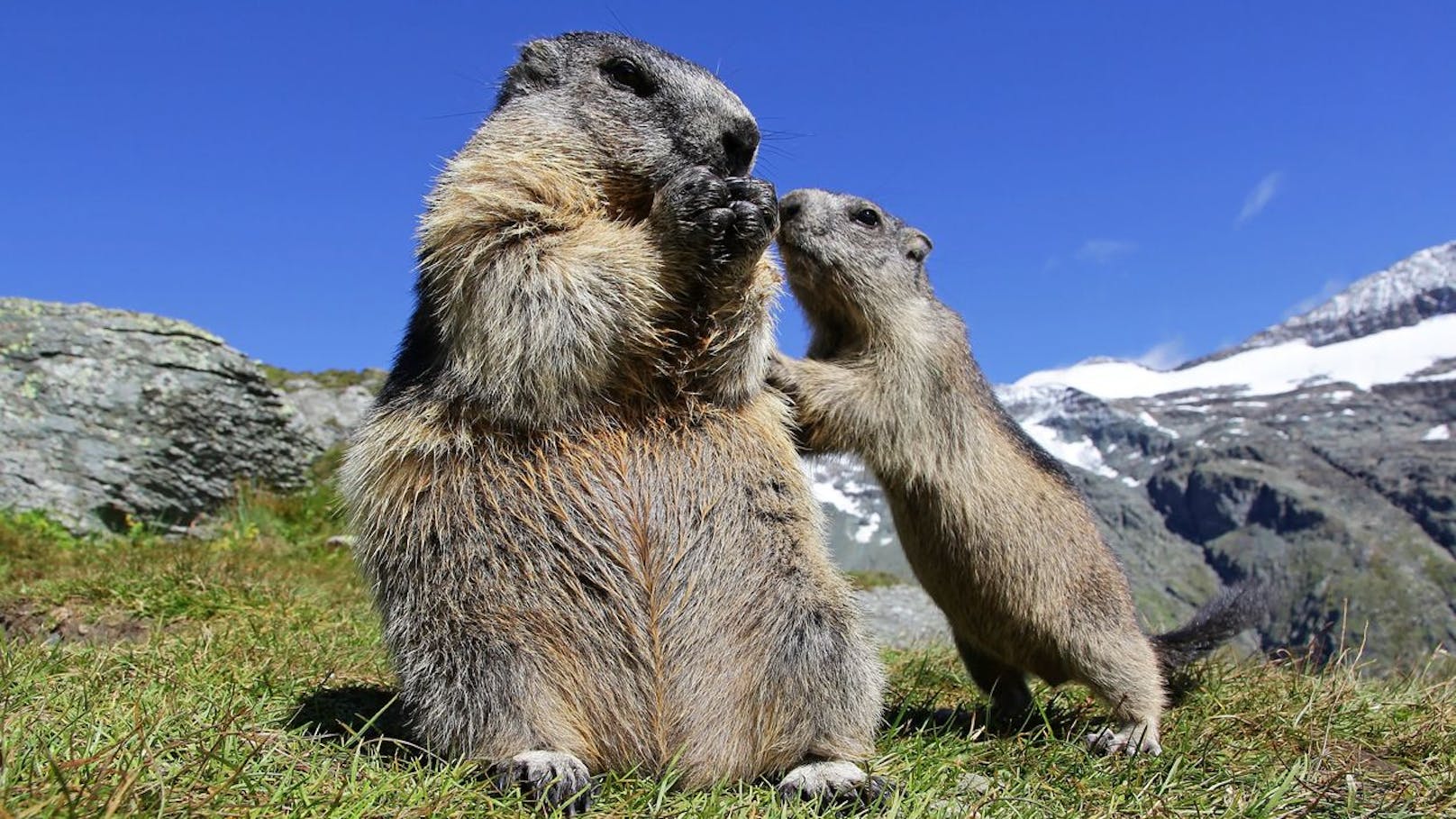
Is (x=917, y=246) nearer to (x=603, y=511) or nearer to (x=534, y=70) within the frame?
(x=534, y=70)

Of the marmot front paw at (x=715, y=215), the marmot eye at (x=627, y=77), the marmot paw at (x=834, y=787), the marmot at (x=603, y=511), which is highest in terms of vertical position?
the marmot eye at (x=627, y=77)

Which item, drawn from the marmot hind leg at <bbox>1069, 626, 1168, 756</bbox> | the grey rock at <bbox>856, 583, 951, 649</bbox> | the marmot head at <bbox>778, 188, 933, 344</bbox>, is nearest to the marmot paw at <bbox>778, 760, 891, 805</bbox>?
the marmot hind leg at <bbox>1069, 626, 1168, 756</bbox>

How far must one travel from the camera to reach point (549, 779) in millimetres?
3527

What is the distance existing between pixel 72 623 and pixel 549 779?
555 centimetres

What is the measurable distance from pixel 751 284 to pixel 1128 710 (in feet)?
11.5

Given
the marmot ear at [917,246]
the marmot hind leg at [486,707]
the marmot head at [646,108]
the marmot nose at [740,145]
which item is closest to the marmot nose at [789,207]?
the marmot ear at [917,246]

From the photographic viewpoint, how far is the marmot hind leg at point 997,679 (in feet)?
21.1

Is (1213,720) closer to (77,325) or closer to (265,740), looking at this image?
(265,740)

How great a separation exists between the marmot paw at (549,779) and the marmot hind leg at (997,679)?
3.50 meters

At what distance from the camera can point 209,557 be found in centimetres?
936

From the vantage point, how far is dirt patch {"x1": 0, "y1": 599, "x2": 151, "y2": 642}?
23.5 feet

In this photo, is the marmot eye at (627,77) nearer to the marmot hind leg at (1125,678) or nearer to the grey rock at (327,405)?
the marmot hind leg at (1125,678)

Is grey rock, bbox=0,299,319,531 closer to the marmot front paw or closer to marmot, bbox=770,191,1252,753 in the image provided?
marmot, bbox=770,191,1252,753

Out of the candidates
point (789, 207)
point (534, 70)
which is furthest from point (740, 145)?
point (789, 207)
